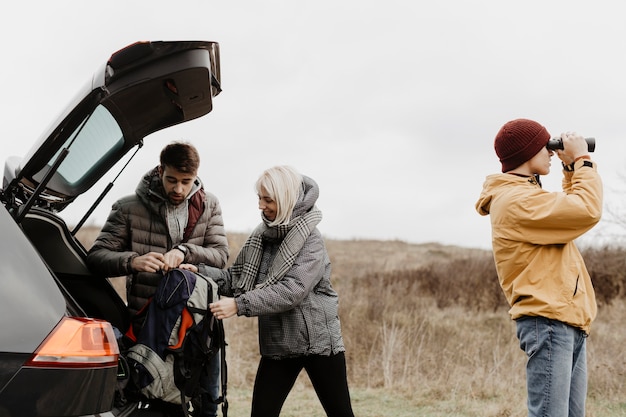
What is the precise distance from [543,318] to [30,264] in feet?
7.30

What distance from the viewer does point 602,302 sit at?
56.1 ft

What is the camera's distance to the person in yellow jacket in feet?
10.2

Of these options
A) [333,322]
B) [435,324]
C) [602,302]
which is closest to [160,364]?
[333,322]

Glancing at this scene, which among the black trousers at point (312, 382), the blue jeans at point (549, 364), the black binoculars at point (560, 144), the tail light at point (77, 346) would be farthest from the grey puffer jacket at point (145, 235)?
the black binoculars at point (560, 144)

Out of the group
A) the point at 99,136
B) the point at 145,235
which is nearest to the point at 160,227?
the point at 145,235

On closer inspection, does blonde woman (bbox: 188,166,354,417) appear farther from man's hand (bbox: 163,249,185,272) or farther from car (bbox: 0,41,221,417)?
car (bbox: 0,41,221,417)

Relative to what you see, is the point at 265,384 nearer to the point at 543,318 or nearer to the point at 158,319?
the point at 158,319

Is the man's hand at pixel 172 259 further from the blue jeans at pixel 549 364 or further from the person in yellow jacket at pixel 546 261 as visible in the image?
the blue jeans at pixel 549 364

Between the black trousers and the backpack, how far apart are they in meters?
0.44

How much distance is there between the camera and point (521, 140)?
3346 mm

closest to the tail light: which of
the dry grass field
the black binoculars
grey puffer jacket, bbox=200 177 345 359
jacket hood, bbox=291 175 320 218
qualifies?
grey puffer jacket, bbox=200 177 345 359

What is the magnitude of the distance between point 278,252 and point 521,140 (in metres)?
1.35

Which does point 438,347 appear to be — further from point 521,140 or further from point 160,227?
point 521,140

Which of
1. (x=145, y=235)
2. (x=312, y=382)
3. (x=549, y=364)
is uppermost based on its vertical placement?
(x=145, y=235)
